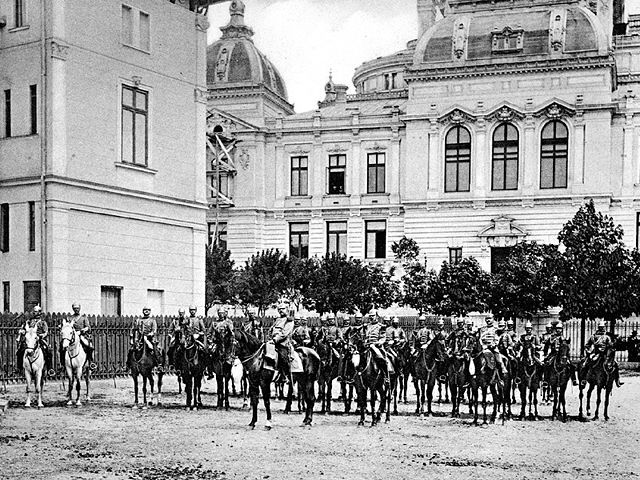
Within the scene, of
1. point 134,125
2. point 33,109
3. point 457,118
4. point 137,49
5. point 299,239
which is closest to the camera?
point 33,109

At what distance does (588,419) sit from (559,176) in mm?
41862

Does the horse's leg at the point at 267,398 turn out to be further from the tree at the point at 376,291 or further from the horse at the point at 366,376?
the tree at the point at 376,291

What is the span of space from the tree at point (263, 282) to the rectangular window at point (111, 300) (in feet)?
71.1

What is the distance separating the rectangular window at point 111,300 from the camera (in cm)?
3338

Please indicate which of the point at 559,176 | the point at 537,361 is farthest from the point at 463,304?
the point at 537,361

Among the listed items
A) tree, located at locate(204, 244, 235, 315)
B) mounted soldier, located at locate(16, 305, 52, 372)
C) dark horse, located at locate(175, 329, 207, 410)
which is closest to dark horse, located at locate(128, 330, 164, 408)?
dark horse, located at locate(175, 329, 207, 410)

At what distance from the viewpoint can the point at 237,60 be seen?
7606cm

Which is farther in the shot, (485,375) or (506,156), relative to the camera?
(506,156)

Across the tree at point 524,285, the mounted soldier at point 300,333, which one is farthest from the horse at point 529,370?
the tree at point 524,285

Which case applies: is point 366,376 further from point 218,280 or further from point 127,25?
point 218,280

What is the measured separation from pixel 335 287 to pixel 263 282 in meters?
4.14

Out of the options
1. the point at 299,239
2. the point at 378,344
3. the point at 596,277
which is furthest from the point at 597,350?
the point at 299,239

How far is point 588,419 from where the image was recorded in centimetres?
2386

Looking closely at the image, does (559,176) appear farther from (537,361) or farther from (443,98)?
(537,361)
